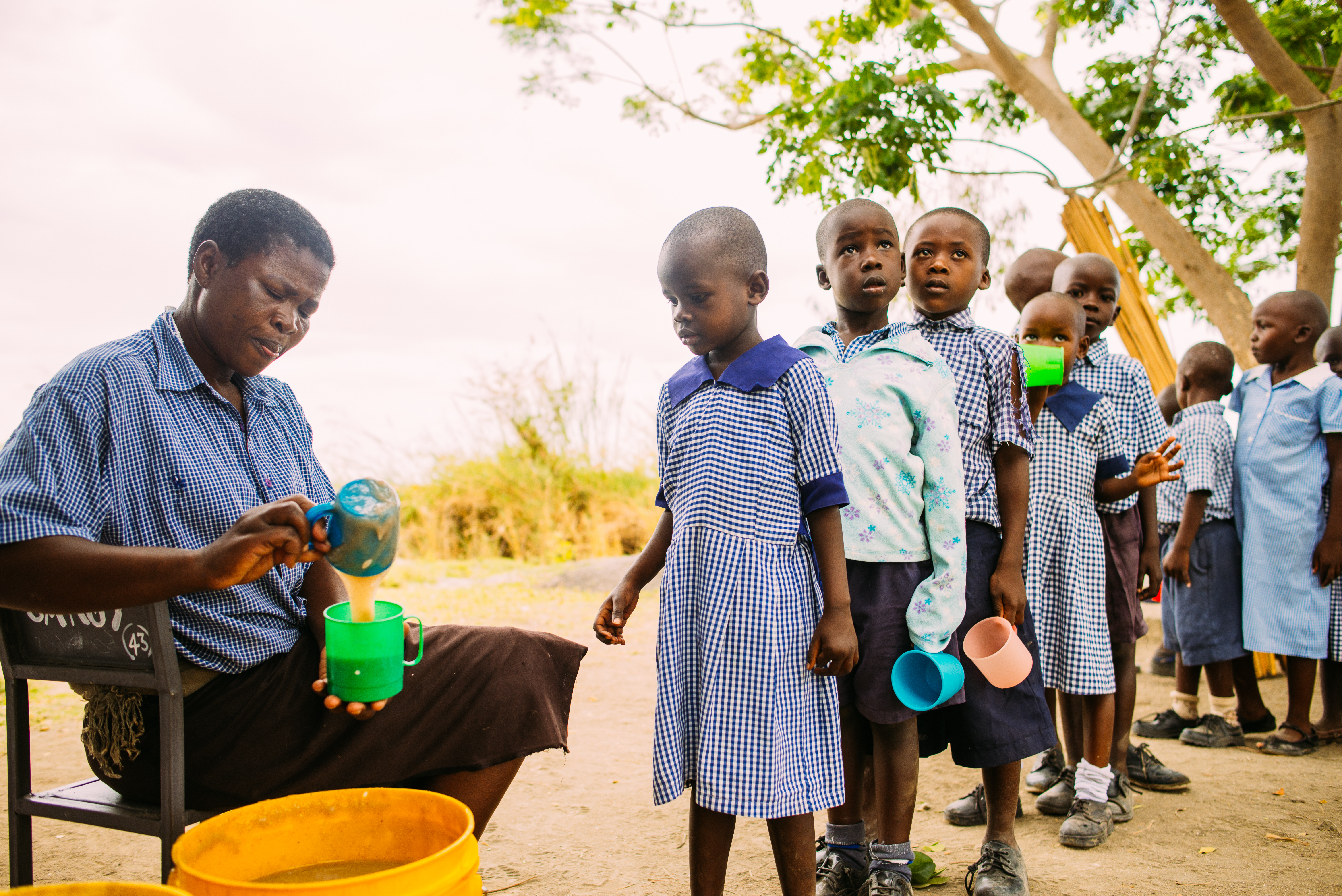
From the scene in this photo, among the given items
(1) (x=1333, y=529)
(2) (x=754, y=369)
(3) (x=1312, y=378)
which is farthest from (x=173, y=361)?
(3) (x=1312, y=378)

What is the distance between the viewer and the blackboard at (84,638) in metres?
1.72

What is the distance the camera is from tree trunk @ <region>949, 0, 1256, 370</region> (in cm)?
627

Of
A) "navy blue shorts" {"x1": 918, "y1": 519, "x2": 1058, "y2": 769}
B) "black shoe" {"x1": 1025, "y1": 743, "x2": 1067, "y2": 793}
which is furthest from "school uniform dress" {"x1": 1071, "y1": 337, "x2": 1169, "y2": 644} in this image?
"navy blue shorts" {"x1": 918, "y1": 519, "x2": 1058, "y2": 769}

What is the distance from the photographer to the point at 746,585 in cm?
207

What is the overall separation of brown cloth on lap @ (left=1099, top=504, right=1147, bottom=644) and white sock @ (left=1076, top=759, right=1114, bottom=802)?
0.44 m

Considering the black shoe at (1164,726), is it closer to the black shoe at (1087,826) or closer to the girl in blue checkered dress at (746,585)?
the black shoe at (1087,826)

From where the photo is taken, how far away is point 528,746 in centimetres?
206

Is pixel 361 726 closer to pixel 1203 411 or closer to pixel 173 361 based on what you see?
pixel 173 361

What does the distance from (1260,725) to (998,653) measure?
107 inches

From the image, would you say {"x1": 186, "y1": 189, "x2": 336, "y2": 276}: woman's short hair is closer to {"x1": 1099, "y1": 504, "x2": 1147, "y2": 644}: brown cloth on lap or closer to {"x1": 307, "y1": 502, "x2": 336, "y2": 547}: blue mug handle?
{"x1": 307, "y1": 502, "x2": 336, "y2": 547}: blue mug handle

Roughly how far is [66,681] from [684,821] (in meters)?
1.97

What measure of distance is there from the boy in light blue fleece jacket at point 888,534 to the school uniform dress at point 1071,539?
73 cm

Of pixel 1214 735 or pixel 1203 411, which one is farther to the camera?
pixel 1203 411

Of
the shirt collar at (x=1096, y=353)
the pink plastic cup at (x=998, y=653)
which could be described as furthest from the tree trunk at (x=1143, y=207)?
the pink plastic cup at (x=998, y=653)
